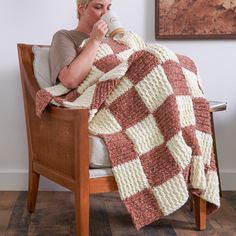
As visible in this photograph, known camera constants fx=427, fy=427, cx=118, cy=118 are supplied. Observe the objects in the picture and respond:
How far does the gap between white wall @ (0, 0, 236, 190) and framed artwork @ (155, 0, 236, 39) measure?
49 mm

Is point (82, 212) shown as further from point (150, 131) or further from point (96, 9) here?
point (96, 9)

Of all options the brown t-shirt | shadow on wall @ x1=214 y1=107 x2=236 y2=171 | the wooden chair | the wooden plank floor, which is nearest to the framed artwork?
shadow on wall @ x1=214 y1=107 x2=236 y2=171

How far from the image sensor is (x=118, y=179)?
5.23 feet

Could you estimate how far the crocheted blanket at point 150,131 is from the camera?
1.61 meters

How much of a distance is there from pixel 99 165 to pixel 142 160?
16 cm

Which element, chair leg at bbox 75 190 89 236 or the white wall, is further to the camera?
the white wall

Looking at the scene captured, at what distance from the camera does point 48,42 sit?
2.37 m

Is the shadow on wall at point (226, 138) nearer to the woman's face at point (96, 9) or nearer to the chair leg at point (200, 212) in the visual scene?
the chair leg at point (200, 212)

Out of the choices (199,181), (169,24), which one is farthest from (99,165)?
(169,24)

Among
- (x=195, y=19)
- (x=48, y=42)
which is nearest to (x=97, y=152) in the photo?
(x=48, y=42)

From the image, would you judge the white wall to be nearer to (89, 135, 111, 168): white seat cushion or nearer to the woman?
the woman

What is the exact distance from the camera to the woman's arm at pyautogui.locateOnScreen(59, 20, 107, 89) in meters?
1.75

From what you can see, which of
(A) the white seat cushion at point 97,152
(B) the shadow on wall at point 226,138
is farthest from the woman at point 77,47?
(B) the shadow on wall at point 226,138

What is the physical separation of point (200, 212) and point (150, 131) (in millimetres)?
462
